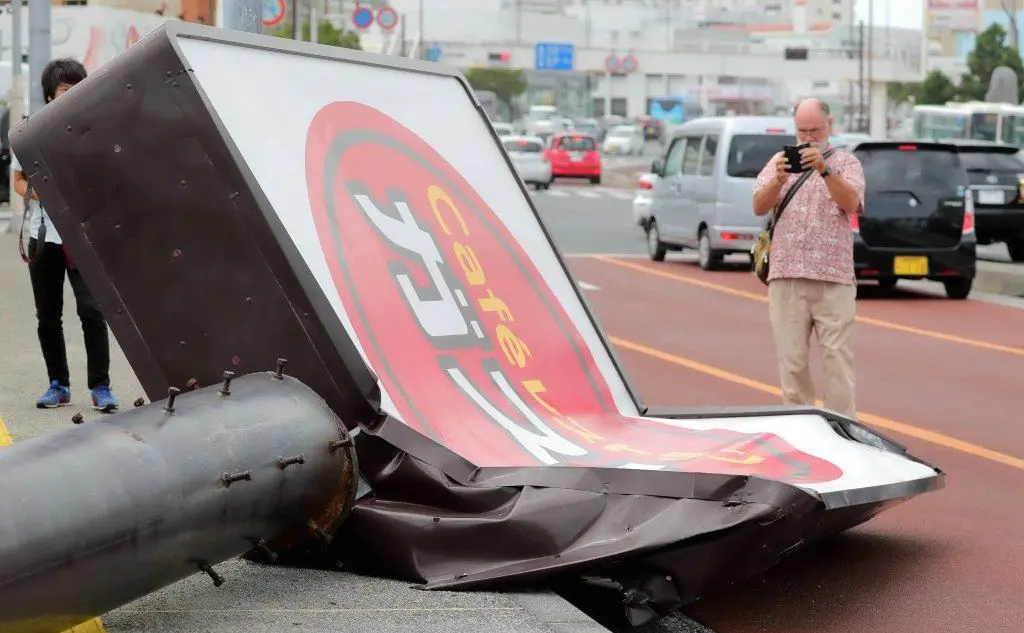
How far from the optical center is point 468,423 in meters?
6.15

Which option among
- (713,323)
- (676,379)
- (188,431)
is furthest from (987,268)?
(188,431)

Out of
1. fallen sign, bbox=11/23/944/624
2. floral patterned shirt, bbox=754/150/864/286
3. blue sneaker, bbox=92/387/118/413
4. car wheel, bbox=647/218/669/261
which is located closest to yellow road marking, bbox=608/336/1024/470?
floral patterned shirt, bbox=754/150/864/286

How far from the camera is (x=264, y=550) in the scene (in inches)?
201

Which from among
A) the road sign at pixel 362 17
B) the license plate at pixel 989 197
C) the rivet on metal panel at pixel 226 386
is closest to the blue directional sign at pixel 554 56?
the road sign at pixel 362 17

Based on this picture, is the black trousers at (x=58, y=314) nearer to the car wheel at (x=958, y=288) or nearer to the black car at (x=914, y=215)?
the black car at (x=914, y=215)

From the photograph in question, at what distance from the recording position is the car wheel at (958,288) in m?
17.2

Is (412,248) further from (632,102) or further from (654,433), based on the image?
(632,102)

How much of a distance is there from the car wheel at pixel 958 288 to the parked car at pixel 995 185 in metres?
4.90

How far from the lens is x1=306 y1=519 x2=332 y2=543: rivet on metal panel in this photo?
17.0ft

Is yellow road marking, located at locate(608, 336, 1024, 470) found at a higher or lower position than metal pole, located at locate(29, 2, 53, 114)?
lower

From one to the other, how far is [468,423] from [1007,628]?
6.57 ft

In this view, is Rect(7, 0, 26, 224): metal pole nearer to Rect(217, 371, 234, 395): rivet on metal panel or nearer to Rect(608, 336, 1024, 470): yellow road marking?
Rect(608, 336, 1024, 470): yellow road marking

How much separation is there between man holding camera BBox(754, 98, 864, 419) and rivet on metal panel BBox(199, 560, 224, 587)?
384 centimetres

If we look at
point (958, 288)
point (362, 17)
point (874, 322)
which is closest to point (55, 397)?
point (874, 322)
